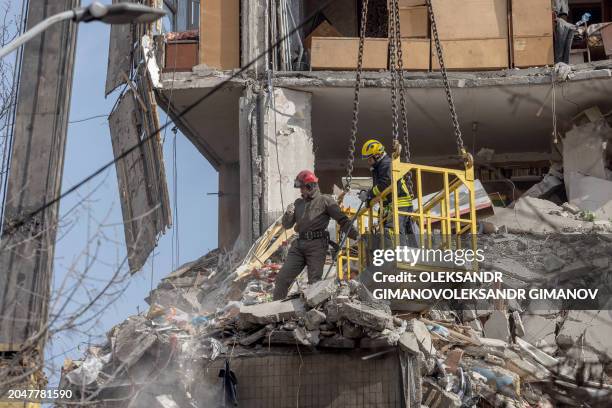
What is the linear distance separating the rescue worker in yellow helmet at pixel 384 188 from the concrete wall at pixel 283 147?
18.2 ft

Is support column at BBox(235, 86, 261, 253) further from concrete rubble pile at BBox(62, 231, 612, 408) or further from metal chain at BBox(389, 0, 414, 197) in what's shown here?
metal chain at BBox(389, 0, 414, 197)

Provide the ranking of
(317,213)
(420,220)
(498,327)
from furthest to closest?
1. (498,327)
2. (317,213)
3. (420,220)

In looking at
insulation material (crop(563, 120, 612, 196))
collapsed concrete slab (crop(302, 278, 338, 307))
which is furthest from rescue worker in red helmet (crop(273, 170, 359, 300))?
insulation material (crop(563, 120, 612, 196))

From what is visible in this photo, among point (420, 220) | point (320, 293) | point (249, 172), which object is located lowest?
point (320, 293)

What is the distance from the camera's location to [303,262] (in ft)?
46.8

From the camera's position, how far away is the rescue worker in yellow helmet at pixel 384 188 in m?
13.8

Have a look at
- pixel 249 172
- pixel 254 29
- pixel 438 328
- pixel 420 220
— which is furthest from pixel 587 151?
pixel 420 220

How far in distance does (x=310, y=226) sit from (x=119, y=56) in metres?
7.91

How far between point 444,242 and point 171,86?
8.14 metres

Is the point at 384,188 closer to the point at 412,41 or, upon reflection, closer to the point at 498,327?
the point at 498,327

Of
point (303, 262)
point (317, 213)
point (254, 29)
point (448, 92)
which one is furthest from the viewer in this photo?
point (254, 29)

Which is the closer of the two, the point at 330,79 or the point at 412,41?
the point at 330,79

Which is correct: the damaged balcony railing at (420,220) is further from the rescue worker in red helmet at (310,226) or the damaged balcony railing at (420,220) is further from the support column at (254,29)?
the support column at (254,29)

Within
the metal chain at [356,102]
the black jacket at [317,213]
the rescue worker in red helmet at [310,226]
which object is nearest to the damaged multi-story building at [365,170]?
the metal chain at [356,102]
